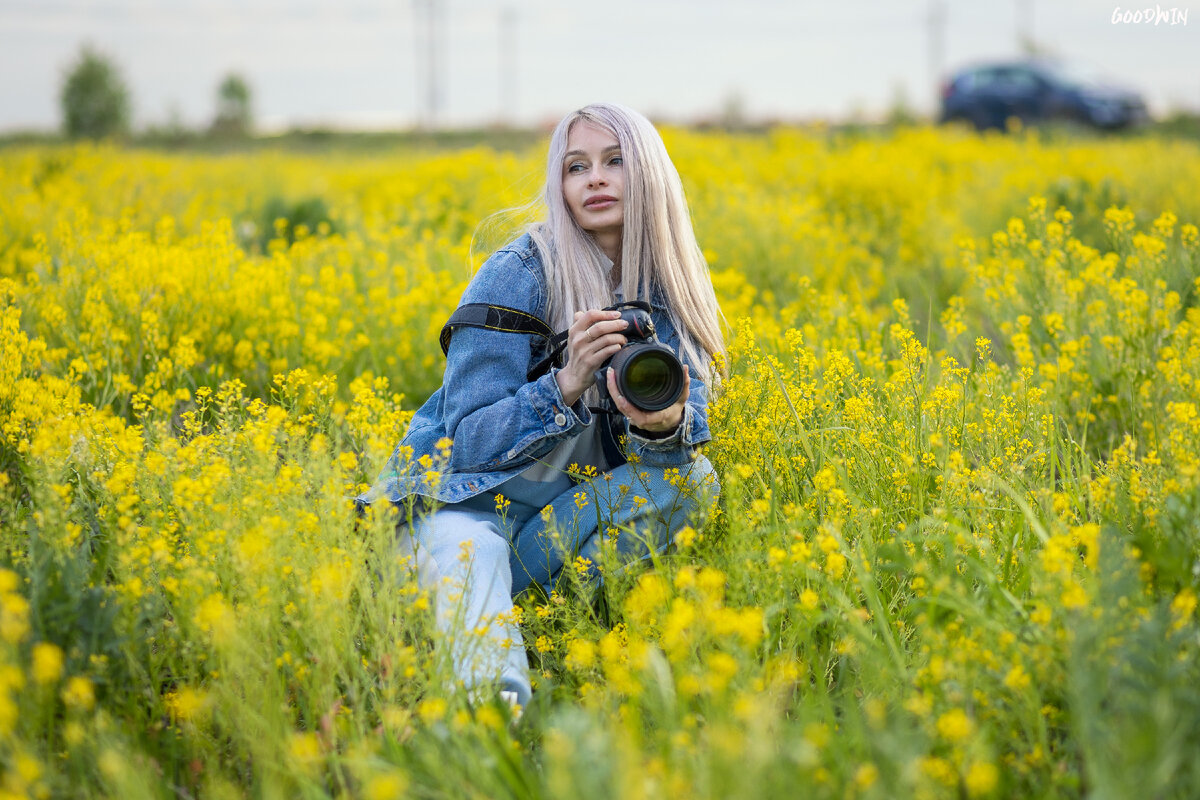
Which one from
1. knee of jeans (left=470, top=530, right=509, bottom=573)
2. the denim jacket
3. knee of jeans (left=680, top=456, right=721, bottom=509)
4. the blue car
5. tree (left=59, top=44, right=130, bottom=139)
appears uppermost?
tree (left=59, top=44, right=130, bottom=139)

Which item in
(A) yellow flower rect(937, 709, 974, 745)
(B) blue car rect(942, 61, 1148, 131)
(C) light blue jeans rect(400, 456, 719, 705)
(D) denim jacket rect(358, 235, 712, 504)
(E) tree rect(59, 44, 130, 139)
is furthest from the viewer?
(E) tree rect(59, 44, 130, 139)

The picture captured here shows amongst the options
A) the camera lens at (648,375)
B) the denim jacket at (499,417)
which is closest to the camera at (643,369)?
the camera lens at (648,375)

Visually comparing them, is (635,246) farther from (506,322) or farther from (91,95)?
(91,95)

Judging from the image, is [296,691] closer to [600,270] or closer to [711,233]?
[600,270]

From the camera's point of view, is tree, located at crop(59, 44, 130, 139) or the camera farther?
tree, located at crop(59, 44, 130, 139)

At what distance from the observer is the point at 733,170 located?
7656 mm

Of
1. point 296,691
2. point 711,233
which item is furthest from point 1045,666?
point 711,233

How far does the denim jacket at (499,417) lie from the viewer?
2299 millimetres

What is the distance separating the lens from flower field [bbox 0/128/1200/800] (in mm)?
1478

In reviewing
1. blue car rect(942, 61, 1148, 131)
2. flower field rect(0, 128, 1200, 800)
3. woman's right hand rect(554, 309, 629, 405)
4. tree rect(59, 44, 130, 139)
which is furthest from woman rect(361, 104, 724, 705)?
tree rect(59, 44, 130, 139)

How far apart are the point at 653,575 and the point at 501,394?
2.16 ft

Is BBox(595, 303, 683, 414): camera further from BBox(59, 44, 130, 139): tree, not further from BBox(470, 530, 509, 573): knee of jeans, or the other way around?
BBox(59, 44, 130, 139): tree

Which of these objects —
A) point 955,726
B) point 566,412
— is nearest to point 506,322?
point 566,412

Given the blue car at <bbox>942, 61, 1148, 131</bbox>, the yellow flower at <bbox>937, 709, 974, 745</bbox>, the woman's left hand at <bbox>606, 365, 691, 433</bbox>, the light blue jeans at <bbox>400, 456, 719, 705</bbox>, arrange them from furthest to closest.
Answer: the blue car at <bbox>942, 61, 1148, 131</bbox>
the woman's left hand at <bbox>606, 365, 691, 433</bbox>
the light blue jeans at <bbox>400, 456, 719, 705</bbox>
the yellow flower at <bbox>937, 709, 974, 745</bbox>
